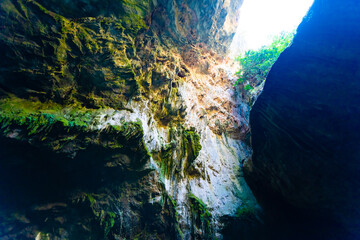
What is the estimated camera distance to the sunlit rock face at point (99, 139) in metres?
3.27

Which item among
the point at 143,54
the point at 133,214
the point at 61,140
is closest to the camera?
the point at 61,140

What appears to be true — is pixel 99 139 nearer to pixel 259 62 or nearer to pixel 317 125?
pixel 317 125

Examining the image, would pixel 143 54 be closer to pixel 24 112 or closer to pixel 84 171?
pixel 24 112

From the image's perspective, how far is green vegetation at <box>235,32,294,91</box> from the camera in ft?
31.0

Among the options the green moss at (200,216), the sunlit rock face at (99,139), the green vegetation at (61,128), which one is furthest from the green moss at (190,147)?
the green vegetation at (61,128)

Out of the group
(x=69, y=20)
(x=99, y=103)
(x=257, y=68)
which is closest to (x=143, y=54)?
(x=69, y=20)

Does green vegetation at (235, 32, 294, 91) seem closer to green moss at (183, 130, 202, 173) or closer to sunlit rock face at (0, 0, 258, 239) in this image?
green moss at (183, 130, 202, 173)

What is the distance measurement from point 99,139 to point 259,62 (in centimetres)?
1146

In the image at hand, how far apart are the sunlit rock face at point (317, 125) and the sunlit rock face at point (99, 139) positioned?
174 cm

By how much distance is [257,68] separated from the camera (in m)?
10.4

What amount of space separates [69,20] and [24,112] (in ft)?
9.62

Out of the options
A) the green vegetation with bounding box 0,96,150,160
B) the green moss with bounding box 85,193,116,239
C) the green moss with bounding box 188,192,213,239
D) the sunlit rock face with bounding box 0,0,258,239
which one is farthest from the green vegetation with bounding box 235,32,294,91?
the green moss with bounding box 85,193,116,239

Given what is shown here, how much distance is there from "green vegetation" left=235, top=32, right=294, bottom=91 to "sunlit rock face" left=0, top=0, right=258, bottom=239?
6.49 m

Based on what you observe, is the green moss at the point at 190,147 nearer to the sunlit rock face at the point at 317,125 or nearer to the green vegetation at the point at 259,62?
the sunlit rock face at the point at 317,125
